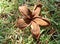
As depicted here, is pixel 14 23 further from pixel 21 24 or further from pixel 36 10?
pixel 36 10

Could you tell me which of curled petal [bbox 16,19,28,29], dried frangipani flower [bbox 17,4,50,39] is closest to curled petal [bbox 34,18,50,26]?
dried frangipani flower [bbox 17,4,50,39]

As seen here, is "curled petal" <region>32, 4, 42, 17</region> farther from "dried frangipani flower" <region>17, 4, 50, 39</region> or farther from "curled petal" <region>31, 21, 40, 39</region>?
"curled petal" <region>31, 21, 40, 39</region>

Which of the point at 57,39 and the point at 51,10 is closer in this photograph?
the point at 57,39

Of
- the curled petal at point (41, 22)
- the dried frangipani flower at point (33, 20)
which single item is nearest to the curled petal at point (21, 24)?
the dried frangipani flower at point (33, 20)

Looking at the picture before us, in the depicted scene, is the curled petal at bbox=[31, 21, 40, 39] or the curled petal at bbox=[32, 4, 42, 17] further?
the curled petal at bbox=[32, 4, 42, 17]

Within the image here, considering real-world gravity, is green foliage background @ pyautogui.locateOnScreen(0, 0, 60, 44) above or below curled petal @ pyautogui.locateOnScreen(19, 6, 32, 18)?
below

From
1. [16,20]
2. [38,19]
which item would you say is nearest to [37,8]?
[38,19]

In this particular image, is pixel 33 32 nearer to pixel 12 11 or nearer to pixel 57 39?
pixel 57 39
